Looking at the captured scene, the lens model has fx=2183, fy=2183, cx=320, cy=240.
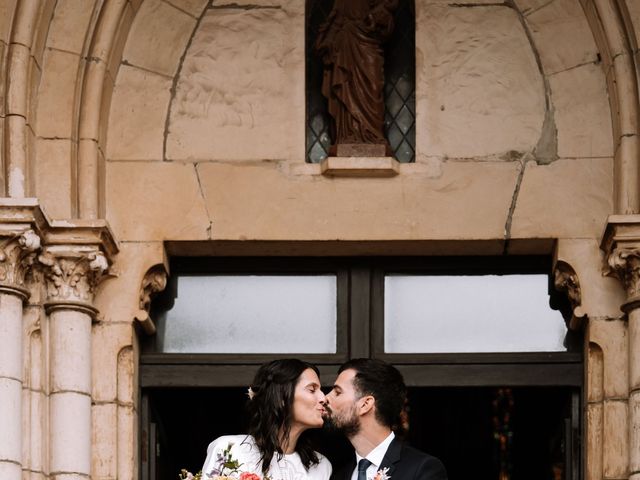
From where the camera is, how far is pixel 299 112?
444 inches

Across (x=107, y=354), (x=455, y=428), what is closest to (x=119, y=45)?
(x=107, y=354)

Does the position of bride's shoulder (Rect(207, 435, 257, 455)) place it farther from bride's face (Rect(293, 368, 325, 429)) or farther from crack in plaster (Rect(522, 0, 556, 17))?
crack in plaster (Rect(522, 0, 556, 17))

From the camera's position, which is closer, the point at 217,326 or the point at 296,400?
the point at 296,400

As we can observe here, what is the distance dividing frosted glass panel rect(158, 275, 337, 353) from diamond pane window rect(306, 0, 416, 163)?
696mm

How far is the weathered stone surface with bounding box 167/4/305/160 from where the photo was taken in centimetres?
1124

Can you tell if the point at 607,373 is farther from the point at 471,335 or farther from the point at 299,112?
the point at 299,112

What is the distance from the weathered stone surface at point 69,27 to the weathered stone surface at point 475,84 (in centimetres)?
174

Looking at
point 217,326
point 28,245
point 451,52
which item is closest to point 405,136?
point 451,52

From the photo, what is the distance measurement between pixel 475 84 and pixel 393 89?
18.4 inches

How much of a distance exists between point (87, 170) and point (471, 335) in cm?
215

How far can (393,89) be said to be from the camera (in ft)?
37.7

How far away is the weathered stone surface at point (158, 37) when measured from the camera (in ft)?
37.0

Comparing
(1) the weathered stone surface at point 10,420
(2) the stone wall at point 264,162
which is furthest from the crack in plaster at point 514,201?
(1) the weathered stone surface at point 10,420

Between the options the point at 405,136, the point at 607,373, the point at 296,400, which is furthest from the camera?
the point at 405,136
